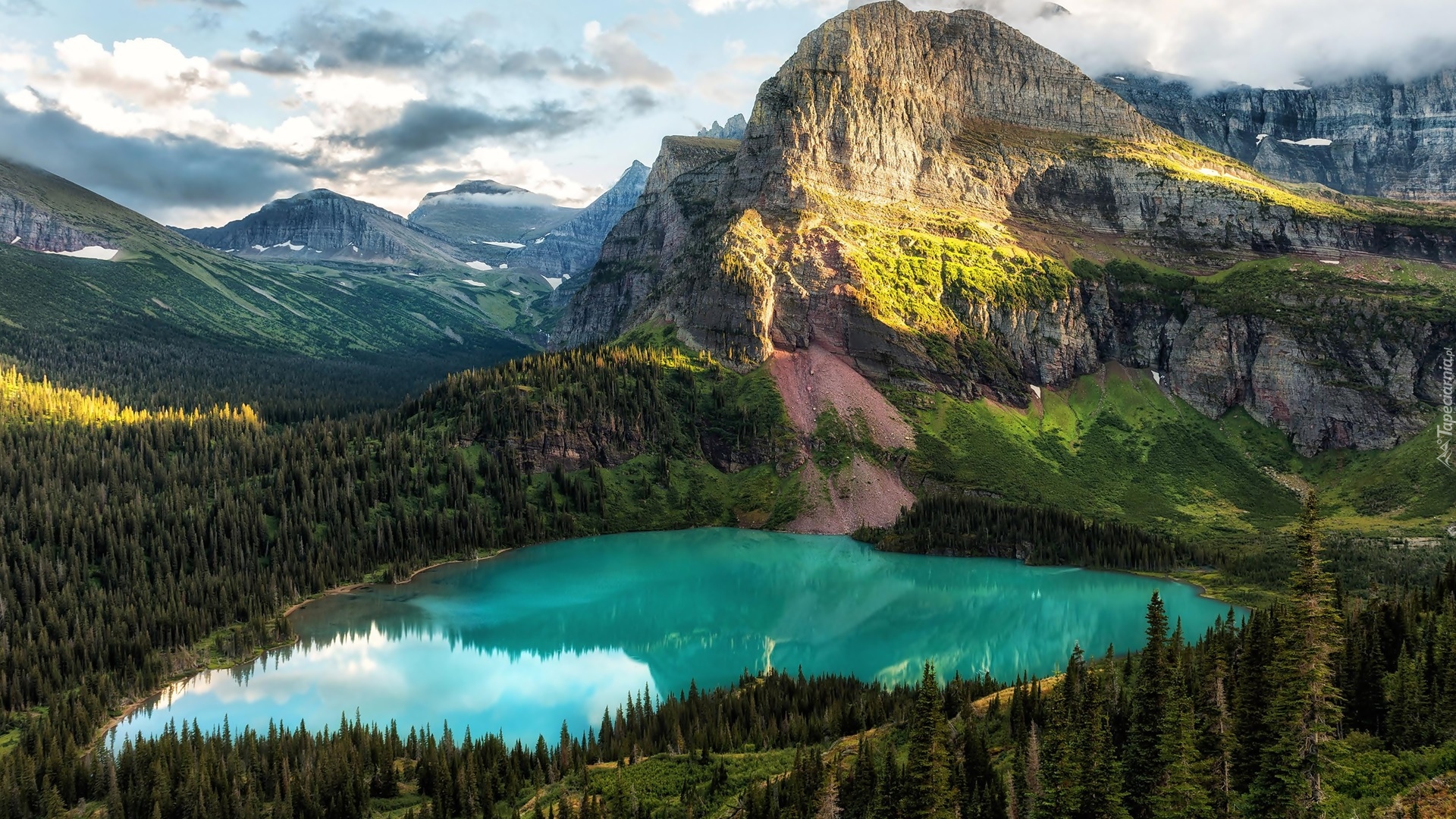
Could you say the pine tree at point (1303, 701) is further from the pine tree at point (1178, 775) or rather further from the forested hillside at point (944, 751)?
the pine tree at point (1178, 775)

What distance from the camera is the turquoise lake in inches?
3504

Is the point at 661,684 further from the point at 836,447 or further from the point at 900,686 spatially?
the point at 836,447

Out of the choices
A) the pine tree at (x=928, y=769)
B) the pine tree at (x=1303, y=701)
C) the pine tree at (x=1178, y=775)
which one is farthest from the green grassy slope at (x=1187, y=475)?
the pine tree at (x=928, y=769)

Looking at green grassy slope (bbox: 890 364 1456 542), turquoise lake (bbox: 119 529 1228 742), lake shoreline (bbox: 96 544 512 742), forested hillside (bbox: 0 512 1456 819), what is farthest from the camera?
green grassy slope (bbox: 890 364 1456 542)

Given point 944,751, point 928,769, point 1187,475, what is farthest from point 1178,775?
point 1187,475

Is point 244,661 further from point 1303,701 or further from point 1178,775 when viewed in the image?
point 1303,701

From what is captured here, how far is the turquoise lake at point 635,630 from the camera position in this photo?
89.0 meters

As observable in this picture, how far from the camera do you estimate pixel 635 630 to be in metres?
114

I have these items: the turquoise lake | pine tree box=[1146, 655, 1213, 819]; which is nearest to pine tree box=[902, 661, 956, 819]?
pine tree box=[1146, 655, 1213, 819]

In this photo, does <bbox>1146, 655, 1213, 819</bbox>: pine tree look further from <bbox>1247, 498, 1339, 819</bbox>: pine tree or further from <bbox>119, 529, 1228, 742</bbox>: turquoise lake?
<bbox>119, 529, 1228, 742</bbox>: turquoise lake

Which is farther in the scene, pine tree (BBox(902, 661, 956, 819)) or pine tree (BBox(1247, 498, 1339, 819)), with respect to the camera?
pine tree (BBox(902, 661, 956, 819))

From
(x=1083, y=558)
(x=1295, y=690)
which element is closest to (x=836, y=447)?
(x=1083, y=558)

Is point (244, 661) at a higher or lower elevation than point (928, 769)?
lower

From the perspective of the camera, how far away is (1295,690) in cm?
3881
